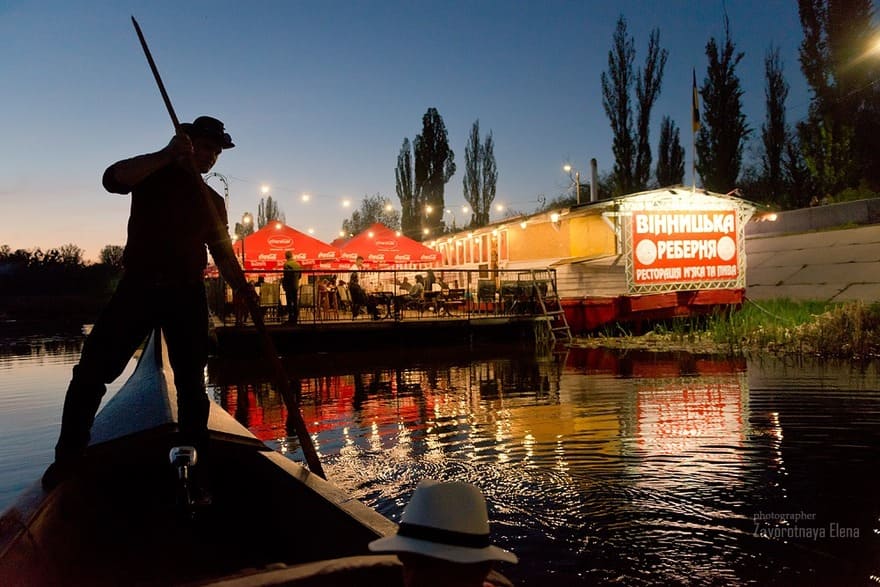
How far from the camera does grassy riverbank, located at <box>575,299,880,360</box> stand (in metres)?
12.7

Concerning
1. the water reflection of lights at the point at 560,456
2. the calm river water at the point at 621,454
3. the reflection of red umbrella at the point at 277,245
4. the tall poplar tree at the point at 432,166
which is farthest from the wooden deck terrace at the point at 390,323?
the tall poplar tree at the point at 432,166

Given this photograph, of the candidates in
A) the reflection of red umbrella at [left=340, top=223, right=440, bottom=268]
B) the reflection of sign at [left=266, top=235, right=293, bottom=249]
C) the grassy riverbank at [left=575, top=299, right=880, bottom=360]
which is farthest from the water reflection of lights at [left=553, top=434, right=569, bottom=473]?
the reflection of red umbrella at [left=340, top=223, right=440, bottom=268]

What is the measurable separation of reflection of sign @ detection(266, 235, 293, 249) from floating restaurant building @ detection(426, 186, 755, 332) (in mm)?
6213

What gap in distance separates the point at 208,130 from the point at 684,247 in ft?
58.9

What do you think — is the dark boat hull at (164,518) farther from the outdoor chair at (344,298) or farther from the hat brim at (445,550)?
the outdoor chair at (344,298)

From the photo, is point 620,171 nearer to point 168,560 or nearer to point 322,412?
point 322,412

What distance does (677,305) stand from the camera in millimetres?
18734

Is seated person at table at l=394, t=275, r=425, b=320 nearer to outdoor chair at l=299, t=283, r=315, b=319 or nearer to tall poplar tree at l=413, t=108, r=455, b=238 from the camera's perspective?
outdoor chair at l=299, t=283, r=315, b=319

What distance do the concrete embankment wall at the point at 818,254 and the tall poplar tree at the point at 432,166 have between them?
2117 cm

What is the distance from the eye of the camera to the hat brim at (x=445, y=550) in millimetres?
1255

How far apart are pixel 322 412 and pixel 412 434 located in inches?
76.1

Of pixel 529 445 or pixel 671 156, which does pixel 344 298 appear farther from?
pixel 671 156

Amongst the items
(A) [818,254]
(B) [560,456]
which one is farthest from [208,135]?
(A) [818,254]

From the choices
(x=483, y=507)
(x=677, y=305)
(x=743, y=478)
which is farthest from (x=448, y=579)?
(x=677, y=305)
